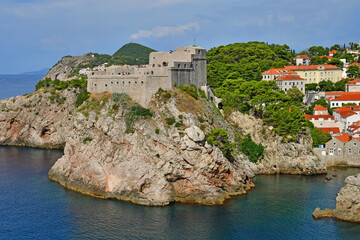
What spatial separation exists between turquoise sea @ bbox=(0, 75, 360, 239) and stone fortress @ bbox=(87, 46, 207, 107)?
52.9ft

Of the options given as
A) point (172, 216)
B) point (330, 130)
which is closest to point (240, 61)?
point (330, 130)

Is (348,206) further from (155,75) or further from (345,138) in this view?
(155,75)

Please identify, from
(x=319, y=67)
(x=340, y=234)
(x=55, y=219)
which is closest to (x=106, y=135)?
(x=55, y=219)

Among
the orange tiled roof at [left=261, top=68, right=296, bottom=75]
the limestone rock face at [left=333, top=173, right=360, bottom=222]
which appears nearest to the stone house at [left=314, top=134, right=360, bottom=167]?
the limestone rock face at [left=333, top=173, right=360, bottom=222]

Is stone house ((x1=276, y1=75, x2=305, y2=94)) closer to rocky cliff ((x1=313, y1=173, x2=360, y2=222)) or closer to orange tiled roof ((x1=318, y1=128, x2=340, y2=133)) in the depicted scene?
orange tiled roof ((x1=318, y1=128, x2=340, y2=133))

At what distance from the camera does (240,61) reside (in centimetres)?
9275

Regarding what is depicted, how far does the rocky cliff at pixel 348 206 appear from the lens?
4462 centimetres

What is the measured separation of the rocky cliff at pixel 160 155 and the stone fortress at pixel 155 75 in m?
1.75

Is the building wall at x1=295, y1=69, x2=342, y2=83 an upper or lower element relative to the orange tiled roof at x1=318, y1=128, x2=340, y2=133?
upper

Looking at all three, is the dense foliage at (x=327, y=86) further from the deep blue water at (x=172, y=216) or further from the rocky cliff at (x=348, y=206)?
the rocky cliff at (x=348, y=206)

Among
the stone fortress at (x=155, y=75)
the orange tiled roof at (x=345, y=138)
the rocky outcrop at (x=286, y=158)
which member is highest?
the stone fortress at (x=155, y=75)

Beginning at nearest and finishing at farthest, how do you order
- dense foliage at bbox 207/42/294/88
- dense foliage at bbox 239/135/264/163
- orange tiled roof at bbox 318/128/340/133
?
dense foliage at bbox 239/135/264/163
orange tiled roof at bbox 318/128/340/133
dense foliage at bbox 207/42/294/88

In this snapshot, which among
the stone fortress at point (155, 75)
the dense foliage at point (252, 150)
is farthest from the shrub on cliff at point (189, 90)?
the dense foliage at point (252, 150)

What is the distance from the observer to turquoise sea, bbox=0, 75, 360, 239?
4144cm
